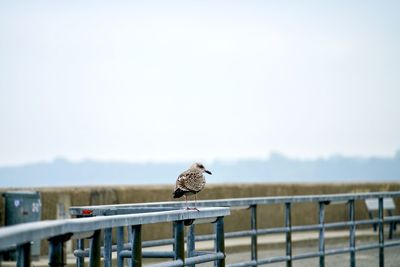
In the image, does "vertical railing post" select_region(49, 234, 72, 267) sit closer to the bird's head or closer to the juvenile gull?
the juvenile gull

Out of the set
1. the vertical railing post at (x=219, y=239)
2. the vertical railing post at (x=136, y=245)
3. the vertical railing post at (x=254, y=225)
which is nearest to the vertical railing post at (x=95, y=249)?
the vertical railing post at (x=136, y=245)

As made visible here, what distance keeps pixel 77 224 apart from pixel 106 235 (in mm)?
1698

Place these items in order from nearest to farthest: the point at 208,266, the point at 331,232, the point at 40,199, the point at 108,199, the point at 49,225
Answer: the point at 49,225 → the point at 208,266 → the point at 40,199 → the point at 108,199 → the point at 331,232

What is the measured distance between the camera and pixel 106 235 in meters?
7.86

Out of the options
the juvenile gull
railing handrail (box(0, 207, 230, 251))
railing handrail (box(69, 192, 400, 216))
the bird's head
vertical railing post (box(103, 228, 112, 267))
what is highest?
the bird's head

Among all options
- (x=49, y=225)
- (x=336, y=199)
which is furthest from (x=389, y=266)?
(x=49, y=225)

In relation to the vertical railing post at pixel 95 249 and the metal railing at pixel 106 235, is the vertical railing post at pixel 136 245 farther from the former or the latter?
the vertical railing post at pixel 95 249

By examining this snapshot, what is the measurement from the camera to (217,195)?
21375 mm

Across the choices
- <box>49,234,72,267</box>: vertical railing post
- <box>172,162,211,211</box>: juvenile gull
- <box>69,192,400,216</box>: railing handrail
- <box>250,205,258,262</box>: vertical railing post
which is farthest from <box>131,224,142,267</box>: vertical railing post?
<box>250,205,258,262</box>: vertical railing post

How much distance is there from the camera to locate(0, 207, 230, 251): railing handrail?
5.04m

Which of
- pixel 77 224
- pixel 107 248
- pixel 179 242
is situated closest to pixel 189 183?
pixel 179 242

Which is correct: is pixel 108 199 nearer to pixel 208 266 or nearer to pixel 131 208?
pixel 208 266

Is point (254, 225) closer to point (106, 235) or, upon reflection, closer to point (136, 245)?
point (106, 235)

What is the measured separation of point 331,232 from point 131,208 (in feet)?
53.2
